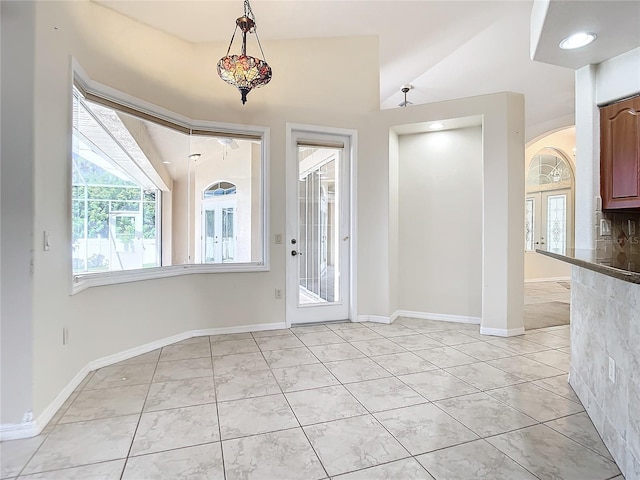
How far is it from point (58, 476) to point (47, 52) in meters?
2.26

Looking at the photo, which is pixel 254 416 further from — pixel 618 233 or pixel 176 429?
pixel 618 233

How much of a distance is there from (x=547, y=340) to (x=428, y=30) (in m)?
3.61

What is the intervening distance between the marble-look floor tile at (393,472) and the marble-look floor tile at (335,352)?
1.36m

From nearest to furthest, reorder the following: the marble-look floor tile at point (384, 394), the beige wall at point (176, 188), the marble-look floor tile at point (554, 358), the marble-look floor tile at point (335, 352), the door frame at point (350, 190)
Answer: the beige wall at point (176, 188) → the marble-look floor tile at point (384, 394) → the marble-look floor tile at point (554, 358) → the marble-look floor tile at point (335, 352) → the door frame at point (350, 190)

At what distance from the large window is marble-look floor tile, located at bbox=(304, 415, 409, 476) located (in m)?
2.10

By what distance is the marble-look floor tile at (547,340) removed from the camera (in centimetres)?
342

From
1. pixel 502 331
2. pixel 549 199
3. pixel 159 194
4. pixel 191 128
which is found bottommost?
pixel 502 331

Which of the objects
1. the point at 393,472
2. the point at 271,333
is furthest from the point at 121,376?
the point at 393,472

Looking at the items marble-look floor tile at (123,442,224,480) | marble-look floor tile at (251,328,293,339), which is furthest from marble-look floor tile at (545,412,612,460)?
marble-look floor tile at (251,328,293,339)

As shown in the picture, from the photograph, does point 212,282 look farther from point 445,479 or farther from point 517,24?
point 517,24

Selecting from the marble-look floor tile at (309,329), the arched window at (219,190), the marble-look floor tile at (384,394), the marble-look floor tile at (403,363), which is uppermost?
the arched window at (219,190)

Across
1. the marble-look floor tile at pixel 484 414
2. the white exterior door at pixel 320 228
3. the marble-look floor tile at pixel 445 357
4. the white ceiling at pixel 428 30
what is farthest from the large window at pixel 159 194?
the marble-look floor tile at pixel 484 414

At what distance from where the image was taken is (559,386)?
97.2 inches

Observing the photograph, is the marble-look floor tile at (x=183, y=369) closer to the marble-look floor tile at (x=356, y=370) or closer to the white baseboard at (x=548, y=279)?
the marble-look floor tile at (x=356, y=370)
